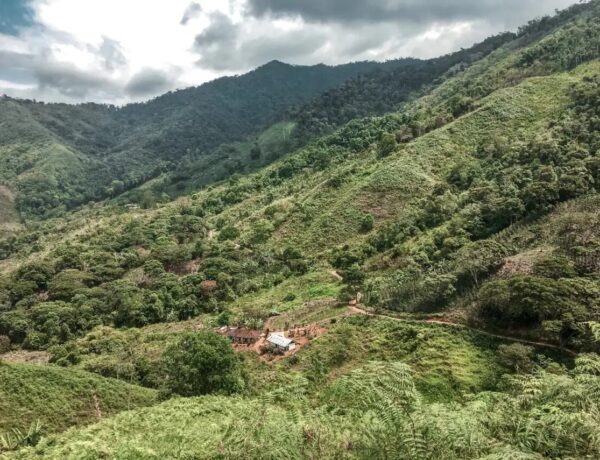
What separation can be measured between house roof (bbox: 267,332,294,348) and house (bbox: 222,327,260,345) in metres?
2.29

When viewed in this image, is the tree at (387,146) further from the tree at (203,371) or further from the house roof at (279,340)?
the tree at (203,371)

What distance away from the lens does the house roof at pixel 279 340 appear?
3753 cm

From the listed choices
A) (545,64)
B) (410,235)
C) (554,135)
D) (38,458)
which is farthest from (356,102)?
(38,458)

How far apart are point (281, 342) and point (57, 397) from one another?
15.9m

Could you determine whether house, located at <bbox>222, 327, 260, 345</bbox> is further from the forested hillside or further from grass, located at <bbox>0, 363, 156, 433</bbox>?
grass, located at <bbox>0, 363, 156, 433</bbox>

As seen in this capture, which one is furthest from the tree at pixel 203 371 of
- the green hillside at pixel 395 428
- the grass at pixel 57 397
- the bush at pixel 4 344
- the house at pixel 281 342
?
the bush at pixel 4 344

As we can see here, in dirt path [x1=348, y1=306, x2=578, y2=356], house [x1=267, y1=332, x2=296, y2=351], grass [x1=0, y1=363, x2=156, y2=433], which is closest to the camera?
grass [x1=0, y1=363, x2=156, y2=433]

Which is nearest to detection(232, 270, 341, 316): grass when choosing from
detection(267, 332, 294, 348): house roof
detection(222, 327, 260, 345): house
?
detection(222, 327, 260, 345): house

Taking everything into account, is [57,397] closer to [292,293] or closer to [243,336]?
[243,336]

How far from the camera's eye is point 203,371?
2958 cm

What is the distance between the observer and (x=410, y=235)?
56.4 meters

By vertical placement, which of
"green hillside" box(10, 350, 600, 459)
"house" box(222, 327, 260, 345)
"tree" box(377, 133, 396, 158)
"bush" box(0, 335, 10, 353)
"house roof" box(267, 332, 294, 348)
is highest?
"tree" box(377, 133, 396, 158)

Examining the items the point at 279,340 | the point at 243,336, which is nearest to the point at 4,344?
the point at 243,336

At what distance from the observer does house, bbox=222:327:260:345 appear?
136 ft
